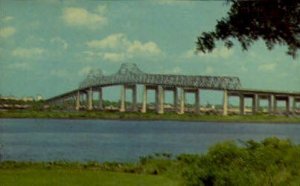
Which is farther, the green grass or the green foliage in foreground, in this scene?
the green grass

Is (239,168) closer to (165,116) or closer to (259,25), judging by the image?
(259,25)

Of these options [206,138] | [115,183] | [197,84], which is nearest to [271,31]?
[115,183]

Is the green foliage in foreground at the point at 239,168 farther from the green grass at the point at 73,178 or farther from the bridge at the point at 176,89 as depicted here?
the bridge at the point at 176,89

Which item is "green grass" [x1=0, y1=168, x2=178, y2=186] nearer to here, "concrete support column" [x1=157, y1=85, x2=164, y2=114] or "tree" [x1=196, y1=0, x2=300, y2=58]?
"tree" [x1=196, y1=0, x2=300, y2=58]

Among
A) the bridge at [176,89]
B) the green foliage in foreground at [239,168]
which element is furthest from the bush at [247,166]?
the bridge at [176,89]

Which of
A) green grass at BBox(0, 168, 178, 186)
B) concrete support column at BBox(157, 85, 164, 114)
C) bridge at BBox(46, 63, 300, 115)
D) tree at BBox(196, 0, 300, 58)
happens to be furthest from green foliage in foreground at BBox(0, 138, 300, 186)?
concrete support column at BBox(157, 85, 164, 114)

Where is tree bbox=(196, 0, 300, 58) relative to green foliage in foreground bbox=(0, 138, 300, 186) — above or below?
above

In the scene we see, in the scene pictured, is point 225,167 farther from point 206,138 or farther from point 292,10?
point 206,138
